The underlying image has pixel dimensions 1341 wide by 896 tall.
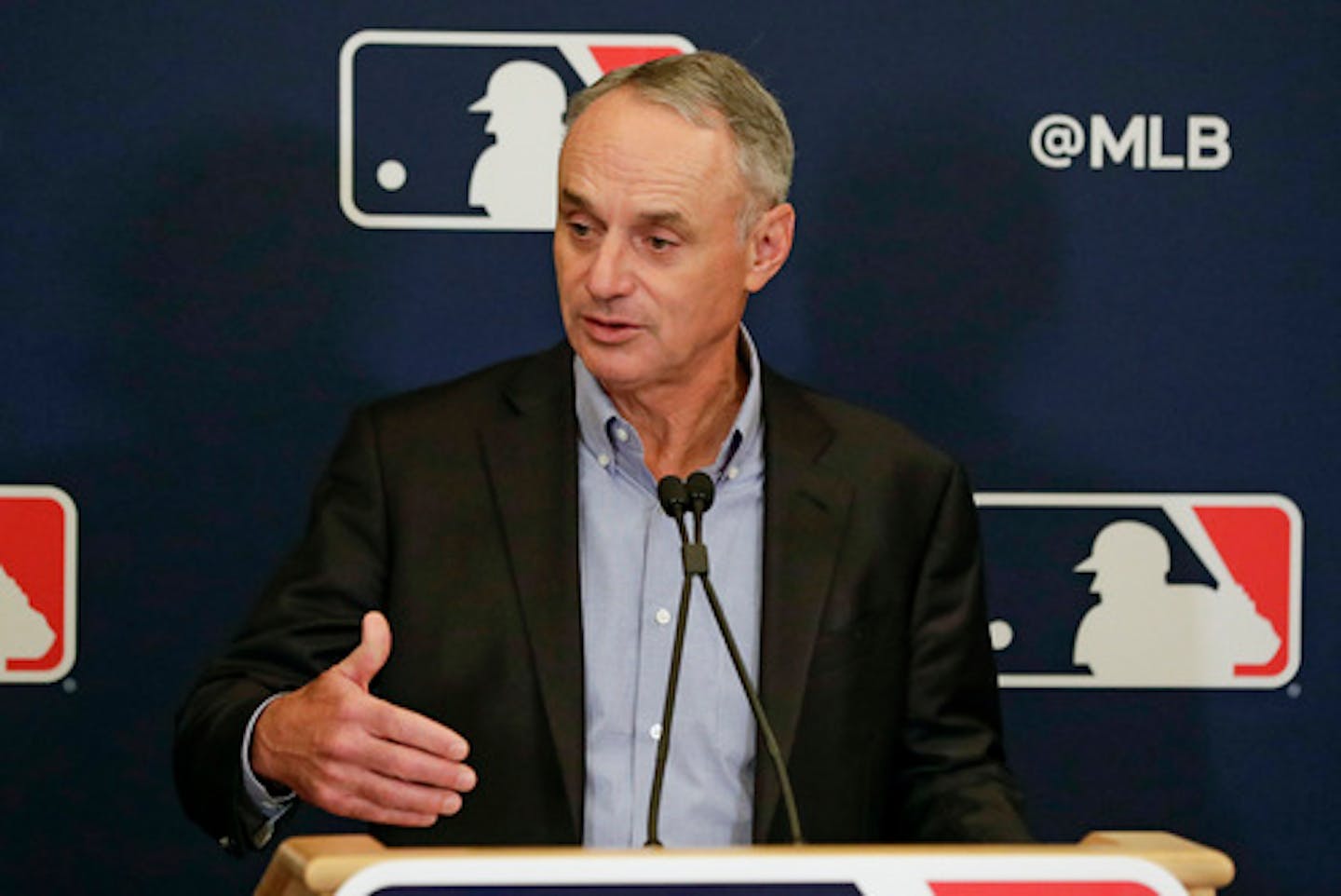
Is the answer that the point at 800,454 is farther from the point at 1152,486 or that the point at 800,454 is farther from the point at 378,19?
the point at 378,19

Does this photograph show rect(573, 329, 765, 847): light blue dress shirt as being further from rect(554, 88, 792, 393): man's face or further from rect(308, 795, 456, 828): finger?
rect(308, 795, 456, 828): finger

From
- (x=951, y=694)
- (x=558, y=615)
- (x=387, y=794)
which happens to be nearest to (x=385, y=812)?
(x=387, y=794)

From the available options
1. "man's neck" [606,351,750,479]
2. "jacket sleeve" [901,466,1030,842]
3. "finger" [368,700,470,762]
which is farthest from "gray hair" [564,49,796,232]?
"finger" [368,700,470,762]

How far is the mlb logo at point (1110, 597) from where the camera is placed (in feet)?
9.46

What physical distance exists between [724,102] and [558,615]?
0.63m

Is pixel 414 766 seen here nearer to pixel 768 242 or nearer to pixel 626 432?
pixel 626 432

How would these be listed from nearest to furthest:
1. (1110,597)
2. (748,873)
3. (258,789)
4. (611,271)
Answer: (748,873) → (258,789) → (611,271) → (1110,597)

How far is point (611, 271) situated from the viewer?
7.06ft

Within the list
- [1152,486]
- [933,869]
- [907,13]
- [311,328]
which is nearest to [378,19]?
[311,328]

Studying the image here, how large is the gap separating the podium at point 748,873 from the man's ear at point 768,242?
1.11m

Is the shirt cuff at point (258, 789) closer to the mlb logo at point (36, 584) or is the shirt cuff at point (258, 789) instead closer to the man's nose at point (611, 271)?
the man's nose at point (611, 271)

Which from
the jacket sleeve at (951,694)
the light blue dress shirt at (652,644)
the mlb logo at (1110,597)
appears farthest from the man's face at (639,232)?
the mlb logo at (1110,597)

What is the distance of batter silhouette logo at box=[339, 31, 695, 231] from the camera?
2.79 m

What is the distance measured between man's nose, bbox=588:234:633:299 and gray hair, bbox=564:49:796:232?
0.17 metres
